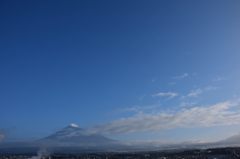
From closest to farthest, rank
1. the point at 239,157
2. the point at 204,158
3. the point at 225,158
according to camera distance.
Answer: the point at 239,157 → the point at 225,158 → the point at 204,158

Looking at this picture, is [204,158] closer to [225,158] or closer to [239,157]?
[225,158]

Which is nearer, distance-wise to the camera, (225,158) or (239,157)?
(239,157)

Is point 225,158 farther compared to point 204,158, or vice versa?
point 204,158

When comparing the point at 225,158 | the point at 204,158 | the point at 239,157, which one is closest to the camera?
the point at 239,157

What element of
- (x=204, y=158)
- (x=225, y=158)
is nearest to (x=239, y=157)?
(x=225, y=158)
